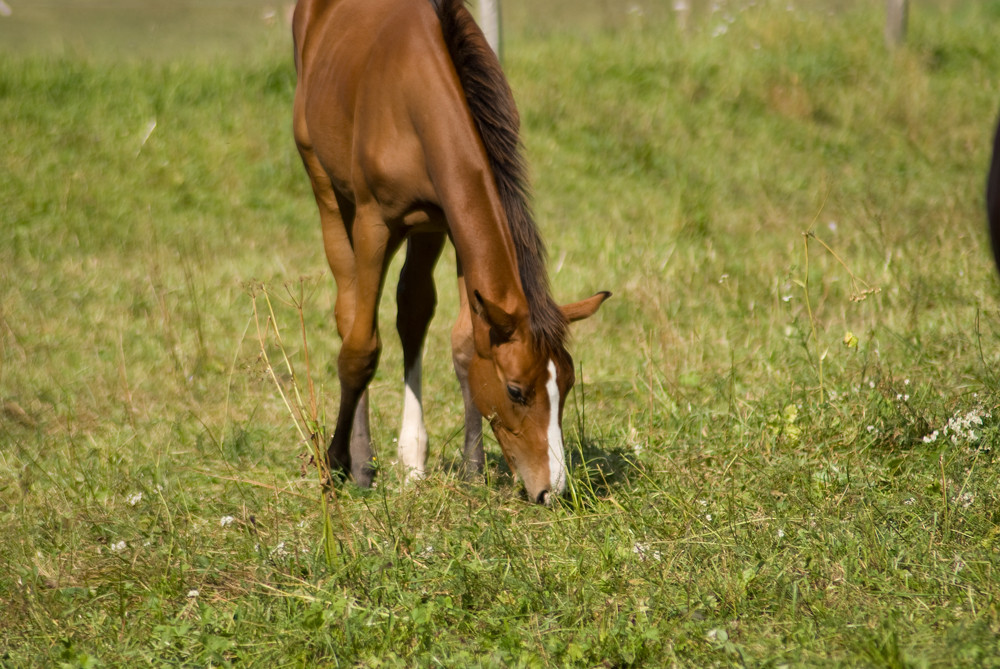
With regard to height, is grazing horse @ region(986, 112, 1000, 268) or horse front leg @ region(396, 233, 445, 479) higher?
grazing horse @ region(986, 112, 1000, 268)

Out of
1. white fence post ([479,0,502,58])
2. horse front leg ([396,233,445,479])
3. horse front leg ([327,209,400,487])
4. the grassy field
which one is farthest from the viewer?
white fence post ([479,0,502,58])

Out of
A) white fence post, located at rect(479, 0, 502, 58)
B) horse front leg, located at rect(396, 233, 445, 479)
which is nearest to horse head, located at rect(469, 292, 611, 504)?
horse front leg, located at rect(396, 233, 445, 479)

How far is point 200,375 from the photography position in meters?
5.00

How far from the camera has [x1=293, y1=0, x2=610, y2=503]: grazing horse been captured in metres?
3.09

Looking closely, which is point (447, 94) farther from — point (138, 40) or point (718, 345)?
point (138, 40)

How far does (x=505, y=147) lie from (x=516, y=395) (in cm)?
83

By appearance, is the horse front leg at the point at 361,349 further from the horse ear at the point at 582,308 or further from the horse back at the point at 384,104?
the horse ear at the point at 582,308

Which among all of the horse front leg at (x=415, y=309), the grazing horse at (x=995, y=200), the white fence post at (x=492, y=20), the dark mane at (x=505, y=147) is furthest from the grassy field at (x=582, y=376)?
the white fence post at (x=492, y=20)

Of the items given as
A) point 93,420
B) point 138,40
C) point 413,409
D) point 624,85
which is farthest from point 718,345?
point 138,40

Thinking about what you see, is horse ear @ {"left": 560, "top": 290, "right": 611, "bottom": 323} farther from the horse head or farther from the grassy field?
the grassy field

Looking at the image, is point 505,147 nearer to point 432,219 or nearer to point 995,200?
point 432,219

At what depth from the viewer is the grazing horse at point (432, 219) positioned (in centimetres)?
309

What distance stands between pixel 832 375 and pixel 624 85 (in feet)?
16.1

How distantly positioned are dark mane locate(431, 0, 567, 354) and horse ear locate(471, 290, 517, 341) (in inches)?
2.9
